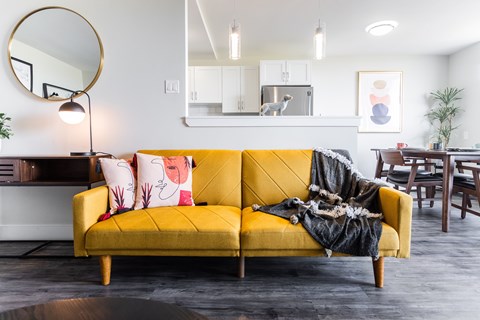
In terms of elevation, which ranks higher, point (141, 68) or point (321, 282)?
point (141, 68)

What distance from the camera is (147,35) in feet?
7.73

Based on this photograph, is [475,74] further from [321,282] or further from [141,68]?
[141,68]

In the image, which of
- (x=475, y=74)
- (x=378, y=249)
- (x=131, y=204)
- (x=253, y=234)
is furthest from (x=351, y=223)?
(x=475, y=74)

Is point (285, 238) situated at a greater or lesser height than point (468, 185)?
lesser

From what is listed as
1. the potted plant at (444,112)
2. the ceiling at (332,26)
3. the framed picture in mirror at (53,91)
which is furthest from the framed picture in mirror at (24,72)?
the potted plant at (444,112)

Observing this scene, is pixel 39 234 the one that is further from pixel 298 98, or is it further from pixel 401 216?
pixel 298 98

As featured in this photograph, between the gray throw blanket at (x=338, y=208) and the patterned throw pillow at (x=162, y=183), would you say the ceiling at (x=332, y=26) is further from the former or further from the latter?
the gray throw blanket at (x=338, y=208)

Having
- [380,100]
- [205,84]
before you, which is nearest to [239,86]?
[205,84]

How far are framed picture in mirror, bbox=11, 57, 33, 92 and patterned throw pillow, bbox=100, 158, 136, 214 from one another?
121 centimetres

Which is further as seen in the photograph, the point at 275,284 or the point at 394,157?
the point at 394,157

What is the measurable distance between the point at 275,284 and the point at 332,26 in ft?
11.8

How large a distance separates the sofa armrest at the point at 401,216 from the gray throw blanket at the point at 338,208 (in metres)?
0.09

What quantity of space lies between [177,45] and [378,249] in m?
2.20

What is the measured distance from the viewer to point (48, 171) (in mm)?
2334
